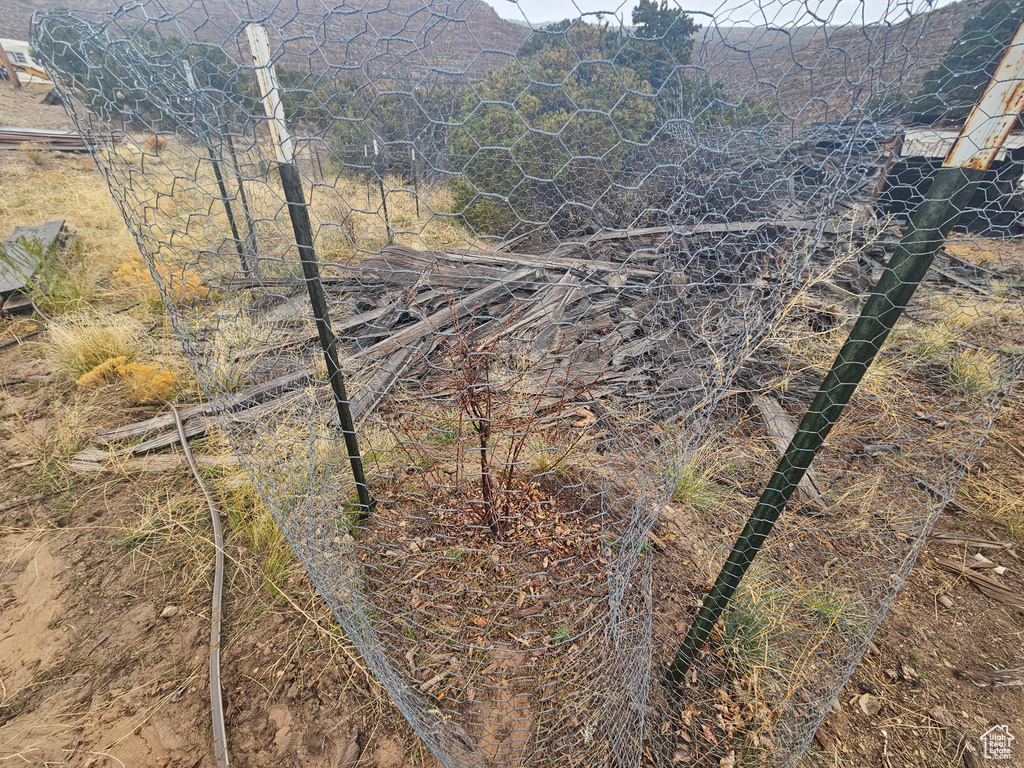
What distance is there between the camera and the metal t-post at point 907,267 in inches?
38.2

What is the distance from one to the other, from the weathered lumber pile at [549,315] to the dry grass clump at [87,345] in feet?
3.09

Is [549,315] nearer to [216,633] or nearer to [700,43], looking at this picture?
[700,43]

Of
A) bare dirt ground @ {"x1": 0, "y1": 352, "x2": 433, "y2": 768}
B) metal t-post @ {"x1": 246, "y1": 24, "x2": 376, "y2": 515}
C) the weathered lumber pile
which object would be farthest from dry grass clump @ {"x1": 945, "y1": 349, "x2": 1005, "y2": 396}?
bare dirt ground @ {"x1": 0, "y1": 352, "x2": 433, "y2": 768}

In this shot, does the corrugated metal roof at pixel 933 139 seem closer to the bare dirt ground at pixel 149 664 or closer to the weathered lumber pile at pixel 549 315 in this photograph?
the weathered lumber pile at pixel 549 315

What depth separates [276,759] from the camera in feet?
5.71

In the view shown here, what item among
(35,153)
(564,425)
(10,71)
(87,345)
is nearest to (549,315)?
(564,425)

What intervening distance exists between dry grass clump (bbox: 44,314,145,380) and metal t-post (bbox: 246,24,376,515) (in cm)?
321

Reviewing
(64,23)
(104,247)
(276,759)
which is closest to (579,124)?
(64,23)

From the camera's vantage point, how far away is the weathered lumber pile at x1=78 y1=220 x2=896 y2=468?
3.42m

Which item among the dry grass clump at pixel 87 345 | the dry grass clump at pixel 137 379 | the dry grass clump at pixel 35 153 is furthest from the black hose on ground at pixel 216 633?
the dry grass clump at pixel 35 153

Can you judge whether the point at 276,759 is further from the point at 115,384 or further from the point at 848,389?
the point at 115,384

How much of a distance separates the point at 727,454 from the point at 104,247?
797cm

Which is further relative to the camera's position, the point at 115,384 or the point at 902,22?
the point at 115,384

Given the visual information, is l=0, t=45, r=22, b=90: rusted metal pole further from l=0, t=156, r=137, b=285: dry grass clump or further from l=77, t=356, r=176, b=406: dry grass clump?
l=77, t=356, r=176, b=406: dry grass clump
